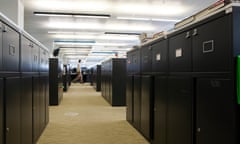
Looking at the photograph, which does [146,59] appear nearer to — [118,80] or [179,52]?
[179,52]

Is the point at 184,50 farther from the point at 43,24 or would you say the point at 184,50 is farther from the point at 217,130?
the point at 43,24

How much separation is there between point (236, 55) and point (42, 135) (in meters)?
3.67

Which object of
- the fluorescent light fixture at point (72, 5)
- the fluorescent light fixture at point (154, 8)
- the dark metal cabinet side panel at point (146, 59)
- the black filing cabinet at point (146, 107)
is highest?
the fluorescent light fixture at point (154, 8)

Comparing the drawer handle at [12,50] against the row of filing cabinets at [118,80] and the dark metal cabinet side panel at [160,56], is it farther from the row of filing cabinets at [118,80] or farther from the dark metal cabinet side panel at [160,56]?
the row of filing cabinets at [118,80]

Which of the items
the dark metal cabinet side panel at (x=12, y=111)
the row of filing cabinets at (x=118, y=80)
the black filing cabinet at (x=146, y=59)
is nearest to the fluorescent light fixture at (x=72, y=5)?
the row of filing cabinets at (x=118, y=80)

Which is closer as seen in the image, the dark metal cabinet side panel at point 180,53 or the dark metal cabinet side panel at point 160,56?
the dark metal cabinet side panel at point 180,53

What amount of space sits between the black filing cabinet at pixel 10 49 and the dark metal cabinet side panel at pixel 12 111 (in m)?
0.14

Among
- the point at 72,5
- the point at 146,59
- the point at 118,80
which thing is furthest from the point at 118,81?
the point at 146,59

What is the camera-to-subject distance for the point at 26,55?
9.65 feet

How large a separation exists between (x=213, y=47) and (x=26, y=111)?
7.84 ft

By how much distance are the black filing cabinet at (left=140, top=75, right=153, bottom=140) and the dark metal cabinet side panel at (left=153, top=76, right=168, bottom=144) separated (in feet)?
0.54

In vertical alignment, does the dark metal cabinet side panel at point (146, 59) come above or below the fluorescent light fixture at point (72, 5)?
below

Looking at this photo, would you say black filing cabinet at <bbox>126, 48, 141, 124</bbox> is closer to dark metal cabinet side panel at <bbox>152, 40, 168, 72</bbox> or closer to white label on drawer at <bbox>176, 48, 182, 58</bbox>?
dark metal cabinet side panel at <bbox>152, 40, 168, 72</bbox>

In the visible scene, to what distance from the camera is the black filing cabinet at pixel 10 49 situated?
2045 mm
